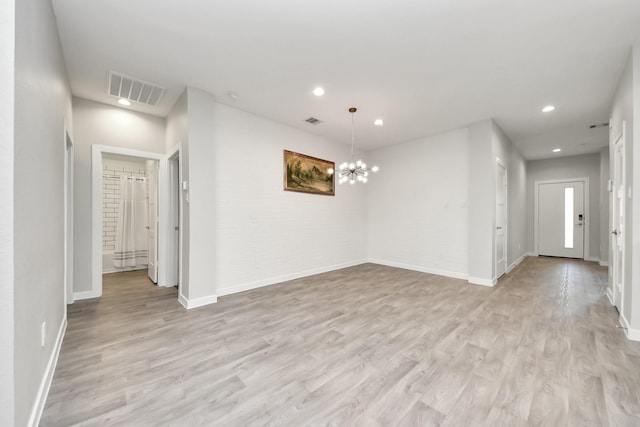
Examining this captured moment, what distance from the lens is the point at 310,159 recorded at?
5188mm

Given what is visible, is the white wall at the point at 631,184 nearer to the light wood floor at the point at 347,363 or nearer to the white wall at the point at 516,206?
the light wood floor at the point at 347,363

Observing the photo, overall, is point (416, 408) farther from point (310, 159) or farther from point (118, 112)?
point (118, 112)

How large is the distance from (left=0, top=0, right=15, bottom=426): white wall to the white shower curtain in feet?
17.4

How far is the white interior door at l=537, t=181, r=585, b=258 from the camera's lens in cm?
712

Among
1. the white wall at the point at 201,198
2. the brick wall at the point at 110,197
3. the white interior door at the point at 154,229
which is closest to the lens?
the white wall at the point at 201,198

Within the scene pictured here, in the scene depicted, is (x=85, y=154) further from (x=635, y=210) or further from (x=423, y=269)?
(x=635, y=210)

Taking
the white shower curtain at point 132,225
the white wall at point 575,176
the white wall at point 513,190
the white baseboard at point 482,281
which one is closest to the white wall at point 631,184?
the white baseboard at point 482,281

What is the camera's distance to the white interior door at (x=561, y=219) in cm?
712

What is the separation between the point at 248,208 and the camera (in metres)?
4.21

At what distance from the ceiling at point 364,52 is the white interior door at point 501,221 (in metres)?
1.26

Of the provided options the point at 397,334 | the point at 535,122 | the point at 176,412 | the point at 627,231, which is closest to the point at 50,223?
the point at 176,412

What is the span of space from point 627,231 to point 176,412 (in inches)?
176

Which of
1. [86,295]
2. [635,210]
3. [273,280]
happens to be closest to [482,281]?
[635,210]

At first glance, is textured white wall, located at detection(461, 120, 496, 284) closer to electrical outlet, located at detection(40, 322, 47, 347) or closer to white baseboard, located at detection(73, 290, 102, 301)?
electrical outlet, located at detection(40, 322, 47, 347)
